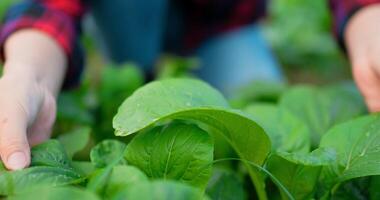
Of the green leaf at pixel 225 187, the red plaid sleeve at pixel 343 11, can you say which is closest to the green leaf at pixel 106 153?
the green leaf at pixel 225 187

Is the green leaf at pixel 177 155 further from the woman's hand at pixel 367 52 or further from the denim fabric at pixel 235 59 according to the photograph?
the denim fabric at pixel 235 59

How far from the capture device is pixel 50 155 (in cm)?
64

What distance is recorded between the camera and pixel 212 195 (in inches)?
27.5

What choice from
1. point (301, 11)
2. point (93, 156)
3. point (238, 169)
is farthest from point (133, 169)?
point (301, 11)

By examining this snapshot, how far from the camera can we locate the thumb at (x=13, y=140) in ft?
1.96

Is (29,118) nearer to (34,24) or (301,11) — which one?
(34,24)

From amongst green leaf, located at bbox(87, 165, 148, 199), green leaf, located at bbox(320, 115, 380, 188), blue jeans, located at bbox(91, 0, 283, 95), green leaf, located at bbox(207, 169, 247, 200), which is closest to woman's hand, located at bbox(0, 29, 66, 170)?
green leaf, located at bbox(87, 165, 148, 199)

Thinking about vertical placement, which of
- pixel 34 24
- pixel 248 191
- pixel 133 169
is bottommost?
pixel 248 191

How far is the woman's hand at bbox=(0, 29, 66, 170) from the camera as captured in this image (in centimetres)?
61

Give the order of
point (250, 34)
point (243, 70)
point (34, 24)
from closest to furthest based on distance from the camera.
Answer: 1. point (34, 24)
2. point (243, 70)
3. point (250, 34)

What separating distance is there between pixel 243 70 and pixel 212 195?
3.09 ft

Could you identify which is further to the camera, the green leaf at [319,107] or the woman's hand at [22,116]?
the green leaf at [319,107]

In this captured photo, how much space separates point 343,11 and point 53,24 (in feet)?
1.65

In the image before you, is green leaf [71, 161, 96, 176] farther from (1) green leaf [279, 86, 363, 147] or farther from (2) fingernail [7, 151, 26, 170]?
(1) green leaf [279, 86, 363, 147]
